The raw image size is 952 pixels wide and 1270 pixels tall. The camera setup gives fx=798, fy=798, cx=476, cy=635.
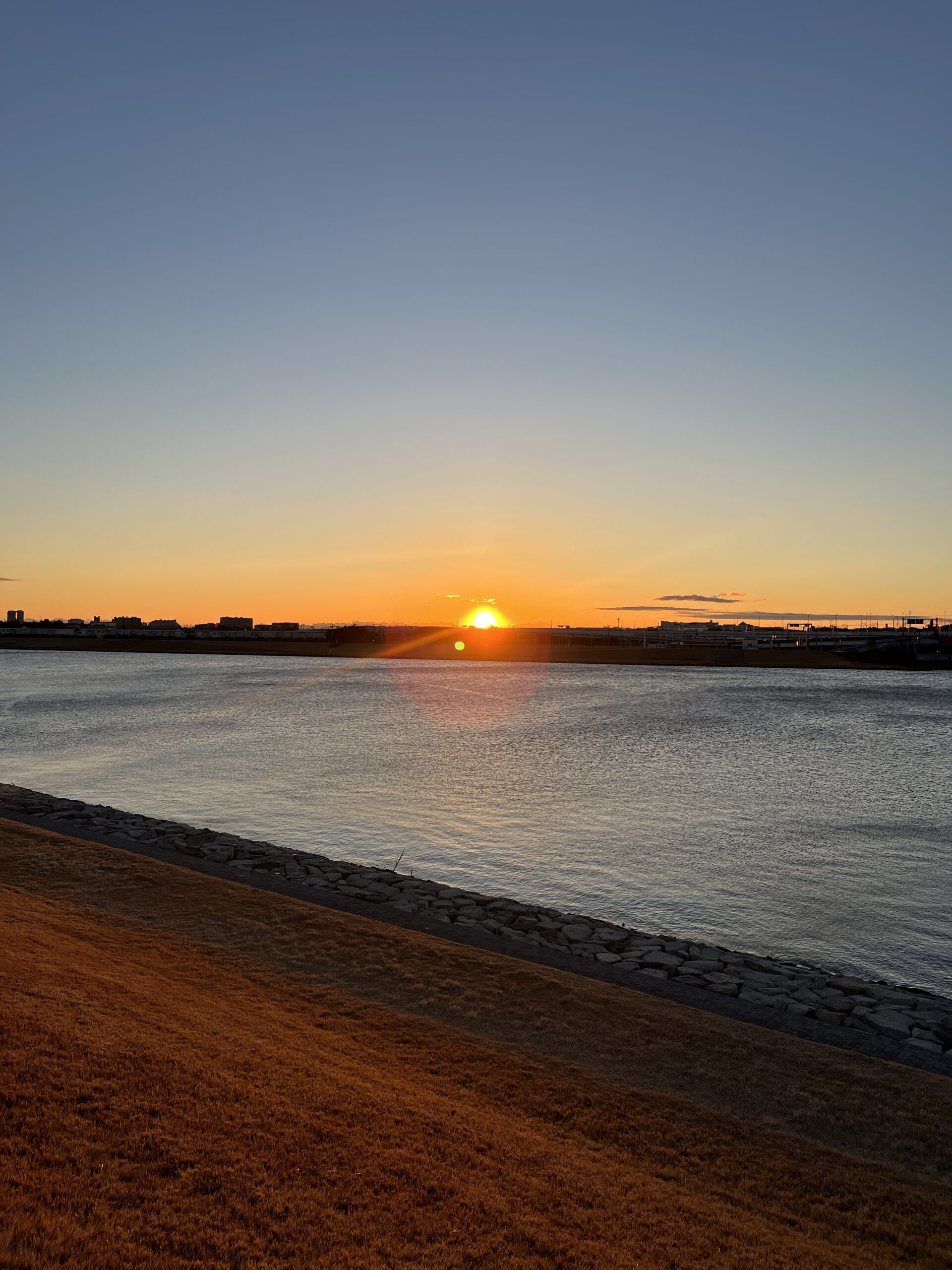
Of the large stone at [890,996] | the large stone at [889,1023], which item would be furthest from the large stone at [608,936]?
the large stone at [889,1023]

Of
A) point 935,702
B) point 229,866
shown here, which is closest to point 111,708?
point 229,866

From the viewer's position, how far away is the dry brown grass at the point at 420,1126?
14.2 ft

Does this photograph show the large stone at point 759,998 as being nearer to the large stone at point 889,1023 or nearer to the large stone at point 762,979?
the large stone at point 762,979

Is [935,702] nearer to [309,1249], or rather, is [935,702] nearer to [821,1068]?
[821,1068]

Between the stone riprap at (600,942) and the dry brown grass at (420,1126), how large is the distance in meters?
1.33

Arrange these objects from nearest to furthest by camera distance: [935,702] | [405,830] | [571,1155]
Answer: [571,1155]
[405,830]
[935,702]

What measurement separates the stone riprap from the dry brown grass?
133 cm

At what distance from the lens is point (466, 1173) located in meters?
5.07

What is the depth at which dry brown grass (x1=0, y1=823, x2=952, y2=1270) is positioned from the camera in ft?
14.2

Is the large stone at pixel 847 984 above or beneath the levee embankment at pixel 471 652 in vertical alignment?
beneath

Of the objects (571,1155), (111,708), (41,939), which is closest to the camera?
(571,1155)

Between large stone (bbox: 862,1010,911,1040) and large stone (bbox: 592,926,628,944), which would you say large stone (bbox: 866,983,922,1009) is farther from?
large stone (bbox: 592,926,628,944)

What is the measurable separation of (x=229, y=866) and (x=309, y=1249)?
1044 centimetres

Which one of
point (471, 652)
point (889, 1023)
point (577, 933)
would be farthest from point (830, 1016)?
point (471, 652)
